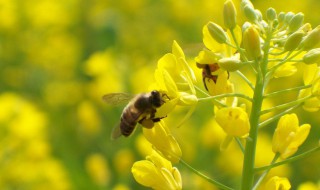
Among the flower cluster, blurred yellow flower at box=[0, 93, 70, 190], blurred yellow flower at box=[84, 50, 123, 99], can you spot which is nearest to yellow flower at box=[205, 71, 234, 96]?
the flower cluster

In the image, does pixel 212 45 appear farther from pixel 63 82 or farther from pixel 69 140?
pixel 63 82

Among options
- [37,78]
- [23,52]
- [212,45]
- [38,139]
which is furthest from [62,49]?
[212,45]

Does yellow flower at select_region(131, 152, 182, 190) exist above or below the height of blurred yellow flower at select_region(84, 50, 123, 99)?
below

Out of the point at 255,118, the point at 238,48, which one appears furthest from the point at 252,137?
the point at 238,48

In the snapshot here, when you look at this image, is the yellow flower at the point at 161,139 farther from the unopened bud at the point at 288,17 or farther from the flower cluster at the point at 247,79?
the unopened bud at the point at 288,17

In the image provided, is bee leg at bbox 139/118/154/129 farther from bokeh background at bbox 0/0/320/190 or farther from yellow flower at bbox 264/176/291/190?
yellow flower at bbox 264/176/291/190

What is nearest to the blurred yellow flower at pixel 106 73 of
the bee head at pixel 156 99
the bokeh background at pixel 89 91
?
the bokeh background at pixel 89 91

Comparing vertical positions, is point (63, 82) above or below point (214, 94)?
above
